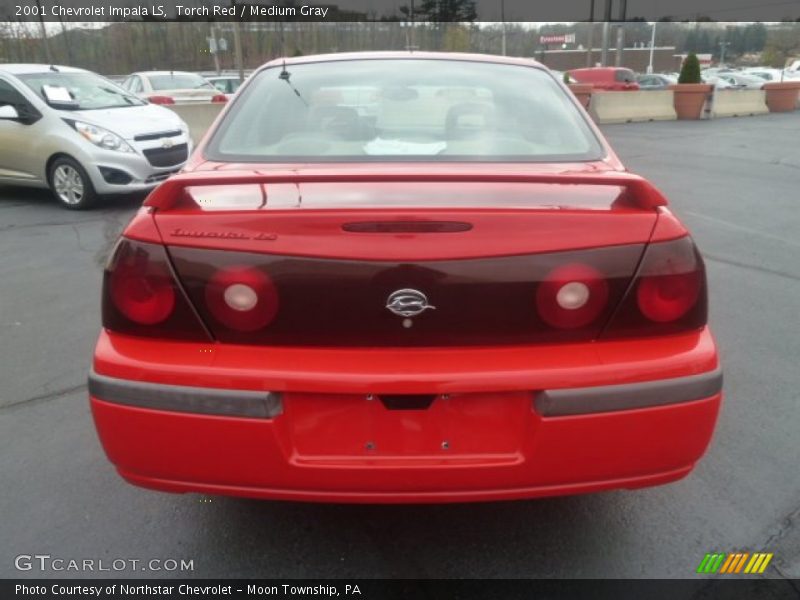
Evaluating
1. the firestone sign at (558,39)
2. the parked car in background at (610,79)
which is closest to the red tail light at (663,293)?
the parked car in background at (610,79)

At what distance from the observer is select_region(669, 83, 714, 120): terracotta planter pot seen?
2019cm

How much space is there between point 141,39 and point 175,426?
1392 inches

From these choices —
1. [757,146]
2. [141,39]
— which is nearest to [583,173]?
[757,146]

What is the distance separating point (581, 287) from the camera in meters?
1.75

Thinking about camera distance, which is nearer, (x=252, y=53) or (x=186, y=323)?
(x=186, y=323)

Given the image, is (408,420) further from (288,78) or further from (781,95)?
(781,95)

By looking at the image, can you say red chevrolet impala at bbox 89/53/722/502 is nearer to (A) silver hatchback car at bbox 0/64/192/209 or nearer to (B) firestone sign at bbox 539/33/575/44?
(A) silver hatchback car at bbox 0/64/192/209

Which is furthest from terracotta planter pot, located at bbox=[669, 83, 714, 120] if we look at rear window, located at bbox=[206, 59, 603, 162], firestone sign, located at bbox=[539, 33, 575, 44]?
firestone sign, located at bbox=[539, 33, 575, 44]

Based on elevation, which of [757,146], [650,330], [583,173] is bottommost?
[757,146]

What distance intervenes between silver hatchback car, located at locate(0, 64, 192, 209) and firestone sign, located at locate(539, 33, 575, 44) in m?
67.8

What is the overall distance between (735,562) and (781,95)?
26.3 m

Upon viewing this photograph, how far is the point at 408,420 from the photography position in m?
1.74

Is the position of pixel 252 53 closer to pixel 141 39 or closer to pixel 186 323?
pixel 141 39

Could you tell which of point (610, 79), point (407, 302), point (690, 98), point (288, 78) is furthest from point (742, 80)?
point (407, 302)
